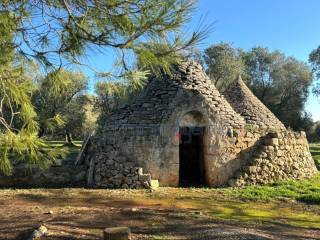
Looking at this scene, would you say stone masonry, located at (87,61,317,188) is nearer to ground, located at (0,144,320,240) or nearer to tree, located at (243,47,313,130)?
ground, located at (0,144,320,240)

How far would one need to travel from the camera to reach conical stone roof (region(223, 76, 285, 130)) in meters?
17.1

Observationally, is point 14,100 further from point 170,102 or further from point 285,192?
point 170,102

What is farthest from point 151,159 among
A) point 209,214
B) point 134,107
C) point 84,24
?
point 84,24

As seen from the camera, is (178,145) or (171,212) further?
(178,145)

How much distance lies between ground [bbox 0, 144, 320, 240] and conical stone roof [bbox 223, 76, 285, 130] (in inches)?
145

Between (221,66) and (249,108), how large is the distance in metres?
15.0

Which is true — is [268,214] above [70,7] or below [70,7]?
below

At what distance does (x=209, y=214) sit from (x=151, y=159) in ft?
13.9

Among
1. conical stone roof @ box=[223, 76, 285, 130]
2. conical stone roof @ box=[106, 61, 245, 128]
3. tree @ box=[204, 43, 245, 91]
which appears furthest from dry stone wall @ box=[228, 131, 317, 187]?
tree @ box=[204, 43, 245, 91]

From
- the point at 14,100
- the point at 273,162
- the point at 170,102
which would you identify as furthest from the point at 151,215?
the point at 273,162

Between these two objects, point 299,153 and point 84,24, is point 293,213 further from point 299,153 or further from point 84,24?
point 84,24

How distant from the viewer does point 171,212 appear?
9.28 metres

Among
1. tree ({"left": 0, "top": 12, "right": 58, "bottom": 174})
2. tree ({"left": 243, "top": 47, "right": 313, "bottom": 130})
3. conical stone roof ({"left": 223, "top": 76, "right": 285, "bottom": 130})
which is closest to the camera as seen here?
tree ({"left": 0, "top": 12, "right": 58, "bottom": 174})

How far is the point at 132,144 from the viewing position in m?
13.6
